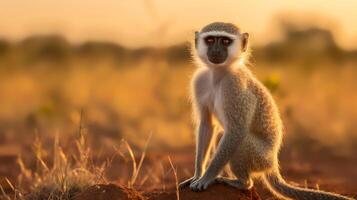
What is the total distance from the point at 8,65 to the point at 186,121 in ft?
39.9

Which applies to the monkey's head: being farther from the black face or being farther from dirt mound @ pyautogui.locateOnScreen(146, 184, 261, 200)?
dirt mound @ pyautogui.locateOnScreen(146, 184, 261, 200)

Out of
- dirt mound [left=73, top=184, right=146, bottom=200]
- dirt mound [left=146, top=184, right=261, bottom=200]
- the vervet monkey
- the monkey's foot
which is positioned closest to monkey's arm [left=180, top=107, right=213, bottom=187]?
the vervet monkey

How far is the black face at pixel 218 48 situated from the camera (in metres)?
7.08

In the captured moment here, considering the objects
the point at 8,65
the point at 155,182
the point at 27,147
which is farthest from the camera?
the point at 8,65

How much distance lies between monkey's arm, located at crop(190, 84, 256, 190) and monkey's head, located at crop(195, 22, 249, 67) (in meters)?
0.45

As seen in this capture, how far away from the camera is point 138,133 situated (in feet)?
49.8

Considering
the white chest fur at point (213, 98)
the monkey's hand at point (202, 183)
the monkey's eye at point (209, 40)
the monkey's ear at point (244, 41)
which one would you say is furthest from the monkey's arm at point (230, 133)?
the monkey's ear at point (244, 41)

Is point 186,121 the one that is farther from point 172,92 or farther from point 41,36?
point 41,36

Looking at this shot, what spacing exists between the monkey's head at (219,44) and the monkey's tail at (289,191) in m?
1.14

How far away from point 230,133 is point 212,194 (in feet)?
1.85

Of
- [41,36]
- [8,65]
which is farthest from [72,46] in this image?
[8,65]

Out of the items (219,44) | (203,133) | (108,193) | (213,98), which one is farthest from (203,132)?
(108,193)

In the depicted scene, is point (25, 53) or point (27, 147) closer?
point (27, 147)

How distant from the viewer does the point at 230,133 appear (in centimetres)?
675
